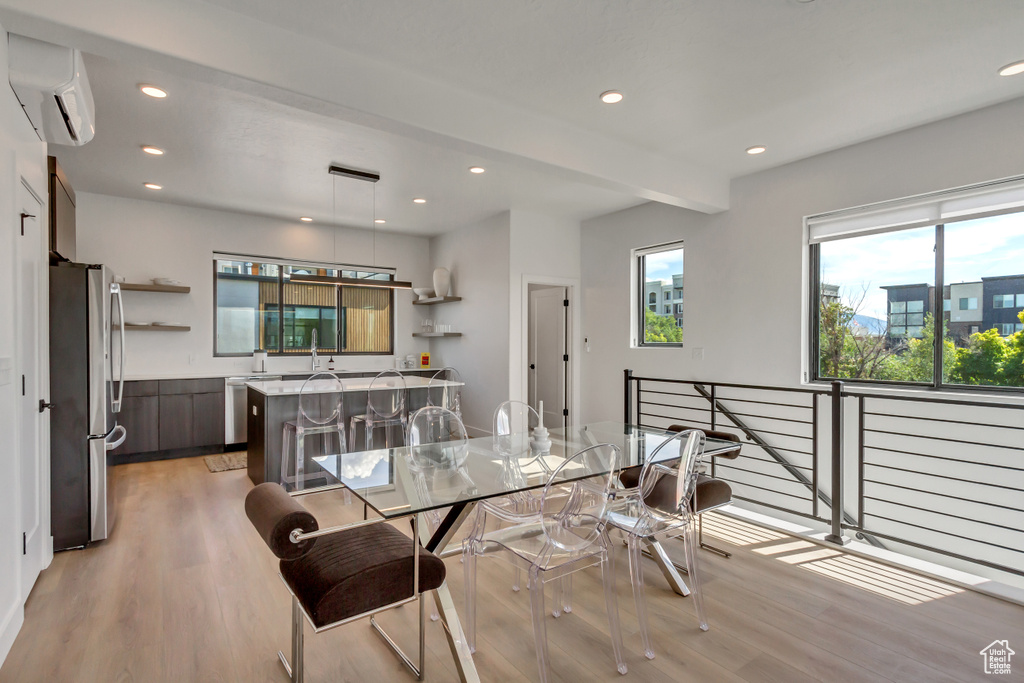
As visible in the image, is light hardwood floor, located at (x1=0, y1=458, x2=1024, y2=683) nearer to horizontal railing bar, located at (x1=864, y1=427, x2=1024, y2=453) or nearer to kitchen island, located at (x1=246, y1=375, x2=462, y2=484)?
horizontal railing bar, located at (x1=864, y1=427, x2=1024, y2=453)

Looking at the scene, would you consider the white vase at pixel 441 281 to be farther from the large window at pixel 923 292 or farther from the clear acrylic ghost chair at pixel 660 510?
the clear acrylic ghost chair at pixel 660 510

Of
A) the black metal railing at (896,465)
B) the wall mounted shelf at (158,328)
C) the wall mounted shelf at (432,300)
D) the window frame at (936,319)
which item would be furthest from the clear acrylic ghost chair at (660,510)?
the wall mounted shelf at (158,328)

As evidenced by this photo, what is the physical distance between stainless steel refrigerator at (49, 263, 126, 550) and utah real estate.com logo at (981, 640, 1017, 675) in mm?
4518

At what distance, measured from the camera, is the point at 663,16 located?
93.4 inches

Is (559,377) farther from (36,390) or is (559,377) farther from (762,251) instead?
(36,390)

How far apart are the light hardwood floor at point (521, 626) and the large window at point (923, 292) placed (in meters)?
1.55

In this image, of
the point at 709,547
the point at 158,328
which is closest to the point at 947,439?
the point at 709,547

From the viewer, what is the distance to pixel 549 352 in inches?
263

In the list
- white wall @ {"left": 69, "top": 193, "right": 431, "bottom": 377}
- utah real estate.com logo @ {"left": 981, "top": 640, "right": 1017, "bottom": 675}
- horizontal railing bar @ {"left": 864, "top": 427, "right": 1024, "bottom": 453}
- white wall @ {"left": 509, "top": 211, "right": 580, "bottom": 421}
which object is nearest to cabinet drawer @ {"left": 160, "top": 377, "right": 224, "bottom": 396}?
white wall @ {"left": 69, "top": 193, "right": 431, "bottom": 377}

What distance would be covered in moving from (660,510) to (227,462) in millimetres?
4660

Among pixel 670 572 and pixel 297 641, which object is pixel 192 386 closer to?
pixel 297 641

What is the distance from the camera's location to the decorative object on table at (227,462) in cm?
507

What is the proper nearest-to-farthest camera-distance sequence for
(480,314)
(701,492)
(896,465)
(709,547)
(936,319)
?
1. (701,492)
2. (709,547)
3. (936,319)
4. (896,465)
5. (480,314)

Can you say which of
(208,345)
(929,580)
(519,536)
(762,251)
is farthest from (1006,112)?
(208,345)
